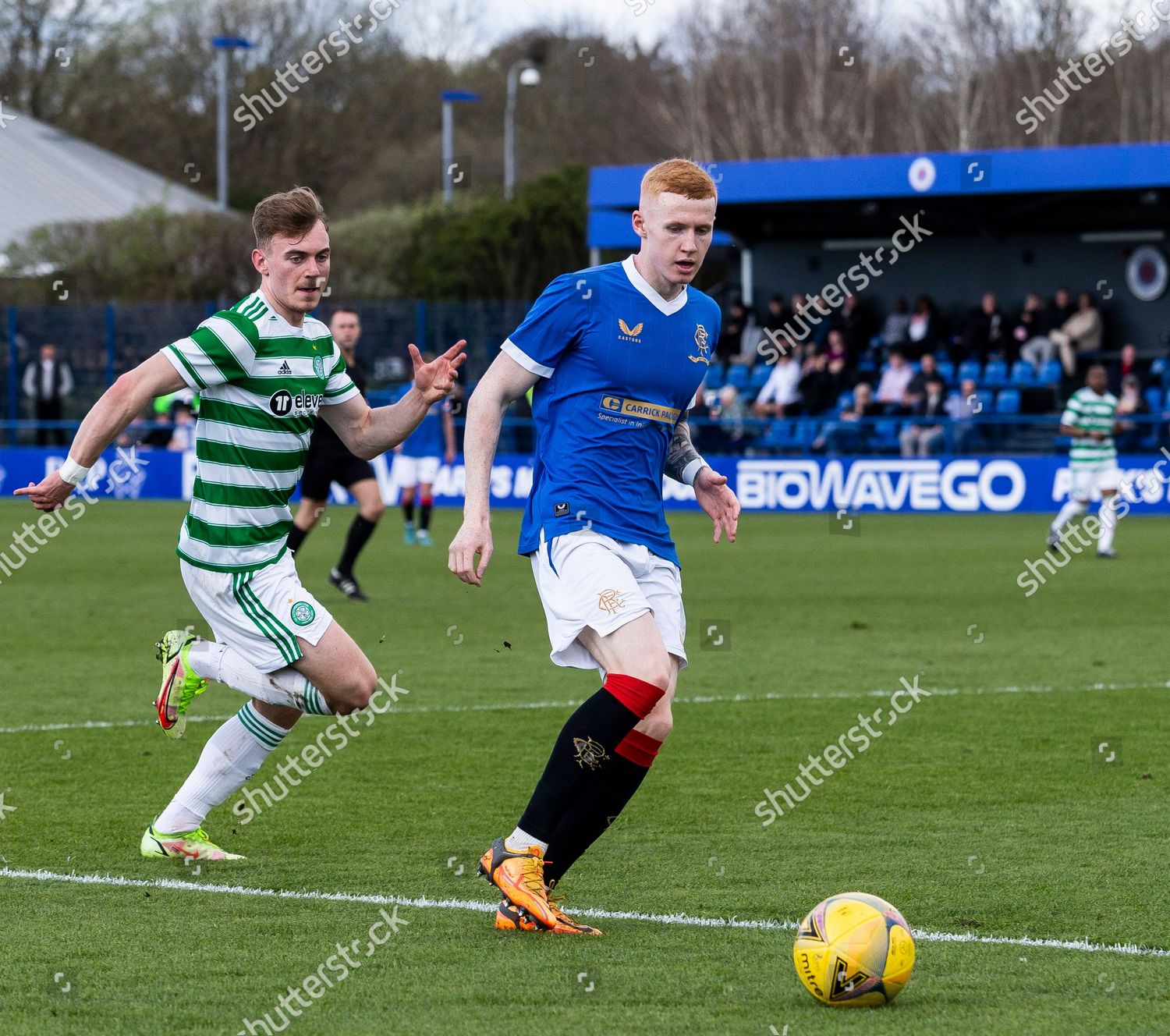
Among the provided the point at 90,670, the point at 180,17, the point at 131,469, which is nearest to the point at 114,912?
the point at 90,670

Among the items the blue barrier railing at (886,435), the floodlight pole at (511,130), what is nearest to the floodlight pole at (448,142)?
Answer: the floodlight pole at (511,130)

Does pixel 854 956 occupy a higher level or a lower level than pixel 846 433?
lower

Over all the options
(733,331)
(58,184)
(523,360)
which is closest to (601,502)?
(523,360)

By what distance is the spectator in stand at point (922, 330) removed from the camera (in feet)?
90.1

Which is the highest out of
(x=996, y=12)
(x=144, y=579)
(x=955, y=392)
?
(x=996, y=12)

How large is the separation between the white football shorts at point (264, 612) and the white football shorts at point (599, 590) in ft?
2.71

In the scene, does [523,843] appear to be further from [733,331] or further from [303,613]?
[733,331]

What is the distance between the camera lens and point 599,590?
4.82 meters

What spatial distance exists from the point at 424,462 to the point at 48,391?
43.2ft

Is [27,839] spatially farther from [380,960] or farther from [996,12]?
[996,12]

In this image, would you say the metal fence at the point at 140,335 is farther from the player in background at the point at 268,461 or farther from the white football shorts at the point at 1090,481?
the player in background at the point at 268,461

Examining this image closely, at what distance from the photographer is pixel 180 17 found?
160 ft

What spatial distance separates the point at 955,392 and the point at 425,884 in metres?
22.1

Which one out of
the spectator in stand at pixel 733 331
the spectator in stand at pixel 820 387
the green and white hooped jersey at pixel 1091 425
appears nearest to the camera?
the green and white hooped jersey at pixel 1091 425
